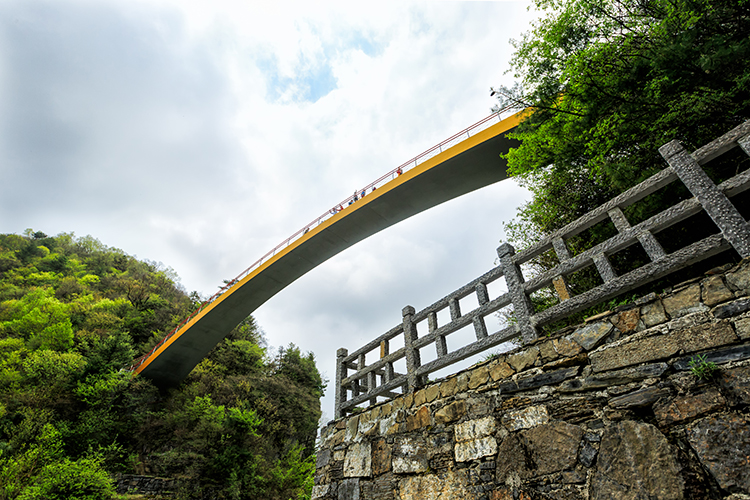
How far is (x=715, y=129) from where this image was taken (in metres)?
3.82

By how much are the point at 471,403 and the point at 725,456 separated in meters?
1.68

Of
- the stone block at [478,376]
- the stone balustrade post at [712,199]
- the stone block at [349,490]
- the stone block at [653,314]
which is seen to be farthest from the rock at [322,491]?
the stone balustrade post at [712,199]

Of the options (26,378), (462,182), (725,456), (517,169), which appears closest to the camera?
(725,456)

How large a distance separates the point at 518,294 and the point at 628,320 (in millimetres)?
906

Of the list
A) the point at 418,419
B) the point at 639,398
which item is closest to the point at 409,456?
the point at 418,419

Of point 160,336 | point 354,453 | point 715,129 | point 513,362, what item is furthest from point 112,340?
point 715,129

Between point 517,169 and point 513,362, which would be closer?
point 513,362

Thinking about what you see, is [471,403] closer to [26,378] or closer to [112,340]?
[112,340]

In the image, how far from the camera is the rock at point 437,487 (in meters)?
2.81

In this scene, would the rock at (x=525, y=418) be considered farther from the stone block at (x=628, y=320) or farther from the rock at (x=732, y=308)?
the rock at (x=732, y=308)

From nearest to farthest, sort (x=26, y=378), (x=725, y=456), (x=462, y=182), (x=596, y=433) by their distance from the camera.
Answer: (x=725, y=456) → (x=596, y=433) → (x=462, y=182) → (x=26, y=378)

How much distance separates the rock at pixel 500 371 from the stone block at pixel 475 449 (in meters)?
0.49

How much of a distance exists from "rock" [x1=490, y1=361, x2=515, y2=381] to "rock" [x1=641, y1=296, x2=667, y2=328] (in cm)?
107

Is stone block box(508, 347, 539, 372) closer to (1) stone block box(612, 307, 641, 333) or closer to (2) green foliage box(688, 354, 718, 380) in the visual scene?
(1) stone block box(612, 307, 641, 333)
